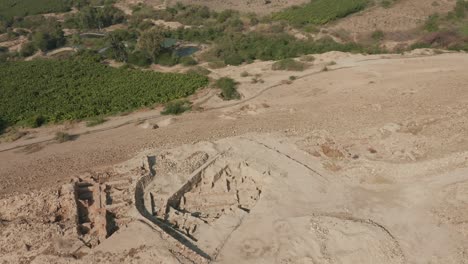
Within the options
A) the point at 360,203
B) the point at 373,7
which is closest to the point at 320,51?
the point at 373,7

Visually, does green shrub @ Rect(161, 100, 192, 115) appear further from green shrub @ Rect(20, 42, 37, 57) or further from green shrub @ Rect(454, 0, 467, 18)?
green shrub @ Rect(454, 0, 467, 18)

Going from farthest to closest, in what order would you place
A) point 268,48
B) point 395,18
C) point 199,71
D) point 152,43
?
point 395,18 → point 268,48 → point 152,43 → point 199,71

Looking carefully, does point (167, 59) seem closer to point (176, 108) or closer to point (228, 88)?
point (228, 88)

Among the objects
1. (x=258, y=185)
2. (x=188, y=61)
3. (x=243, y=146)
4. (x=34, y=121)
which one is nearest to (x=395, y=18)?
(x=188, y=61)

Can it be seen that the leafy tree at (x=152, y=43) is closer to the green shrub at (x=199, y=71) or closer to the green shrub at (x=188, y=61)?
the green shrub at (x=188, y=61)

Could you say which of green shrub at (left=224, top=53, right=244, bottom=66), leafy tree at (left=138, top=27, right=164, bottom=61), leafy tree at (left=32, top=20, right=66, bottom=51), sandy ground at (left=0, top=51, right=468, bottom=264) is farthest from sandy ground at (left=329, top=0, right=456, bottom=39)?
leafy tree at (left=32, top=20, right=66, bottom=51)

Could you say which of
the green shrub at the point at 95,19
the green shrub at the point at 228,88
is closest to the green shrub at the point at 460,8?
the green shrub at the point at 228,88
